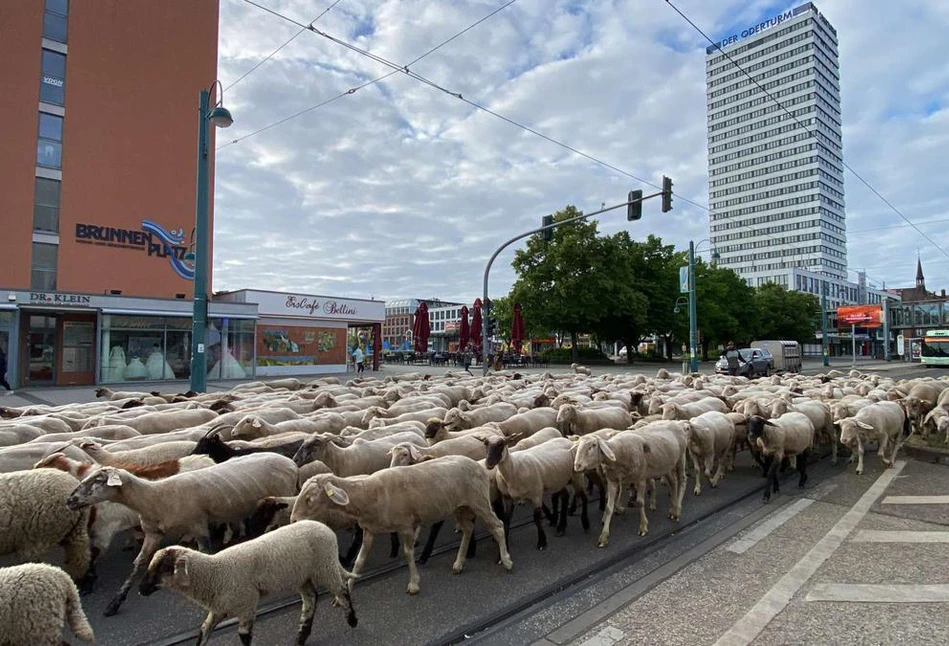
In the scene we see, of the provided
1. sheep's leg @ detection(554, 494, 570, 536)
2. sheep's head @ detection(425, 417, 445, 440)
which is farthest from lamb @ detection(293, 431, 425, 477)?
sheep's leg @ detection(554, 494, 570, 536)

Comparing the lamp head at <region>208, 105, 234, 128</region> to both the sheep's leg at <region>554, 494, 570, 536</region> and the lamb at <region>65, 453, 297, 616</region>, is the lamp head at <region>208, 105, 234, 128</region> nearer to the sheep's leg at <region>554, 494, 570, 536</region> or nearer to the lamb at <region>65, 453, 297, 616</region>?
the lamb at <region>65, 453, 297, 616</region>

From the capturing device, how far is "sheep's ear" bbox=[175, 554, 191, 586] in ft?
10.7

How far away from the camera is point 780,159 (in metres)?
126

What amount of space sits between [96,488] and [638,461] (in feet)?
17.3

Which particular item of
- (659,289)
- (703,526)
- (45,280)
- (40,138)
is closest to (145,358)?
(45,280)

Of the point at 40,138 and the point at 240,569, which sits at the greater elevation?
the point at 40,138

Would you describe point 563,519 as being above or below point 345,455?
below

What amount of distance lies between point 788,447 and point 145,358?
25.5 metres

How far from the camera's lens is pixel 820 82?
4496 inches

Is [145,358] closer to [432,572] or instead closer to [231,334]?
[231,334]

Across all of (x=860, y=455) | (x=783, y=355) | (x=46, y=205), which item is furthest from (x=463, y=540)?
(x=783, y=355)

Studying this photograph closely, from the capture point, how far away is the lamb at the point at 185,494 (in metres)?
4.12

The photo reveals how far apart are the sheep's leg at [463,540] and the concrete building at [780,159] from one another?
130 metres

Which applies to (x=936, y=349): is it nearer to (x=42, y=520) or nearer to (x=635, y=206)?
(x=635, y=206)
